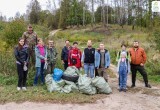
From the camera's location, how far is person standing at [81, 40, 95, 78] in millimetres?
10906

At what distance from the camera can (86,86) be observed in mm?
9984

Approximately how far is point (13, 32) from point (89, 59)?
14.5 ft

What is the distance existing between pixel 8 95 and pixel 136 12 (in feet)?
139

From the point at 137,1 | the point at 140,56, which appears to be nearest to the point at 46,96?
the point at 140,56

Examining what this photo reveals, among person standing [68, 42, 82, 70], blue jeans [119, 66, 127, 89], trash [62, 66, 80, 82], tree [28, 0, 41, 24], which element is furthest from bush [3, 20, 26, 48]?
tree [28, 0, 41, 24]

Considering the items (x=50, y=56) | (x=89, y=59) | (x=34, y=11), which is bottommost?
(x=89, y=59)

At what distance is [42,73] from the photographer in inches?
430

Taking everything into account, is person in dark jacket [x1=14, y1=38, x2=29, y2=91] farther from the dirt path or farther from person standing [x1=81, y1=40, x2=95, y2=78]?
person standing [x1=81, y1=40, x2=95, y2=78]

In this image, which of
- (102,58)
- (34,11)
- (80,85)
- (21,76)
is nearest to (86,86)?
(80,85)

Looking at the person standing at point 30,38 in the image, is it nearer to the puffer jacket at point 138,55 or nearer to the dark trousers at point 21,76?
the dark trousers at point 21,76

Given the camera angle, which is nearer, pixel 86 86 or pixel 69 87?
pixel 86 86

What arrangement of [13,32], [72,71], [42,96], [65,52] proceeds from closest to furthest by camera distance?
[42,96], [72,71], [65,52], [13,32]

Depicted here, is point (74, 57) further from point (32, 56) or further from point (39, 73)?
point (32, 56)

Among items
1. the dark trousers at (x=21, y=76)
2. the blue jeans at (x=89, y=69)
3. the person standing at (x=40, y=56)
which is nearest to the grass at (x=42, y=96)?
→ the dark trousers at (x=21, y=76)
